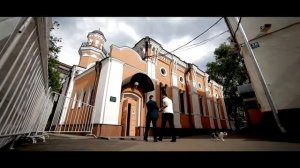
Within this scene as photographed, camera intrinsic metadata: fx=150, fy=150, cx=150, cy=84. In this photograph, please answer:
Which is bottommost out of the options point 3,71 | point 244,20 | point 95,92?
point 3,71

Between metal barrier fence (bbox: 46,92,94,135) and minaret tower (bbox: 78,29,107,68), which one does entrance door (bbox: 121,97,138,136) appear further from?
minaret tower (bbox: 78,29,107,68)

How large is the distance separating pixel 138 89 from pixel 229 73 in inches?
683

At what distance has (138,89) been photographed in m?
11.0

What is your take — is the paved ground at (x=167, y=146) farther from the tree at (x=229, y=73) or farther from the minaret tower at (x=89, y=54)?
the tree at (x=229, y=73)

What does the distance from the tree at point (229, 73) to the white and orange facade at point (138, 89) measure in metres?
4.73

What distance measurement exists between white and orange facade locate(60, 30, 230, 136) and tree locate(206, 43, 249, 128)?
4.73 meters

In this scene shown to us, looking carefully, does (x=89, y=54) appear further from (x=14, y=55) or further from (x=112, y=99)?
(x=14, y=55)

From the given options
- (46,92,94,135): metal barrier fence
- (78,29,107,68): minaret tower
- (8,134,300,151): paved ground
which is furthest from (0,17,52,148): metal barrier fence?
(78,29,107,68): minaret tower

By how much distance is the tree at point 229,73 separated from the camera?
21.4m

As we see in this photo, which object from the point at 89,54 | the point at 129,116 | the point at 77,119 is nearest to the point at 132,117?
the point at 129,116
